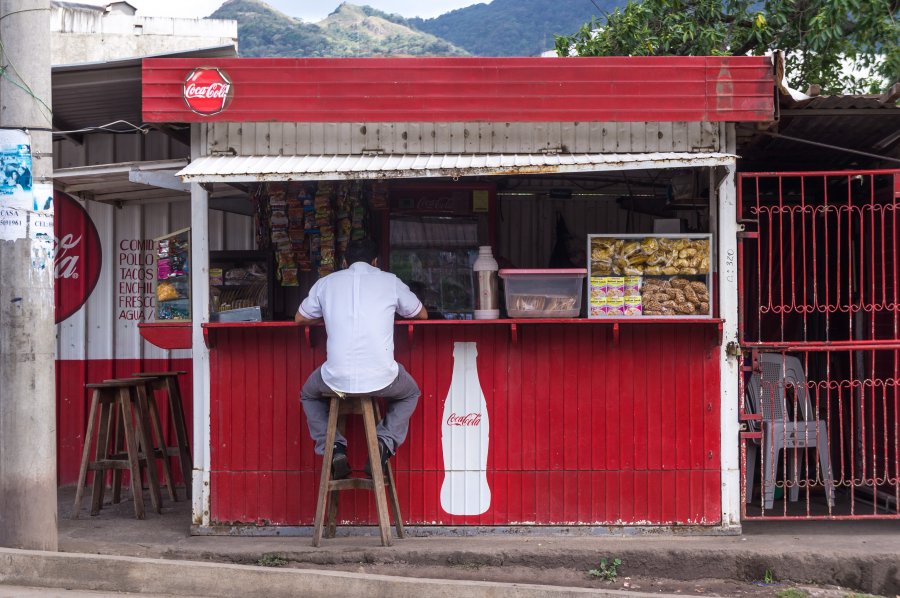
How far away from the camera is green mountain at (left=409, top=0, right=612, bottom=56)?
49.0m

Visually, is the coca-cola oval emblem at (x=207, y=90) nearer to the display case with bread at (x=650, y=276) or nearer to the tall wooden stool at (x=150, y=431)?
the tall wooden stool at (x=150, y=431)

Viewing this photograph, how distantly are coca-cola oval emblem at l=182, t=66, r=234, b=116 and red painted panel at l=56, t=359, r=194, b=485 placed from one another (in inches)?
112

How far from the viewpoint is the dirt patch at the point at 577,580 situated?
18.2ft

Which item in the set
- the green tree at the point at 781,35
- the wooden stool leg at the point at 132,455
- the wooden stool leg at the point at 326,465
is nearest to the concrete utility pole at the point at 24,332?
the wooden stool leg at the point at 132,455

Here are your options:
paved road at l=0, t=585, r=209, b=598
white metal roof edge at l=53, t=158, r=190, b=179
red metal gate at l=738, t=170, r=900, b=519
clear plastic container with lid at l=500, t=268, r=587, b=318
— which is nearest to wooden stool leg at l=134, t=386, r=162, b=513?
white metal roof edge at l=53, t=158, r=190, b=179

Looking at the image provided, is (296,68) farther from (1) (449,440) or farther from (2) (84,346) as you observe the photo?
(2) (84,346)

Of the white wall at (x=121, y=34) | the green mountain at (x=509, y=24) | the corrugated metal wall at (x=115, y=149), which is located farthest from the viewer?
the green mountain at (x=509, y=24)

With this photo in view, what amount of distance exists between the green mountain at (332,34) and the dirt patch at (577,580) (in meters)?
35.4

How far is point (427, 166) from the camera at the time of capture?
5.82m

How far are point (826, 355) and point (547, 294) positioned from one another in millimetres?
2509

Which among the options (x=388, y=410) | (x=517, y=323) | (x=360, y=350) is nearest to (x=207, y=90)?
(x=360, y=350)

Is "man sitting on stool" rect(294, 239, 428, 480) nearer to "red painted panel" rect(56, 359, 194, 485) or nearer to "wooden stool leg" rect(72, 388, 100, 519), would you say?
Result: "wooden stool leg" rect(72, 388, 100, 519)

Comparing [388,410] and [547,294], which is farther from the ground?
[547,294]

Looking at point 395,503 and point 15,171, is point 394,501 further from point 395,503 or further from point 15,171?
point 15,171
